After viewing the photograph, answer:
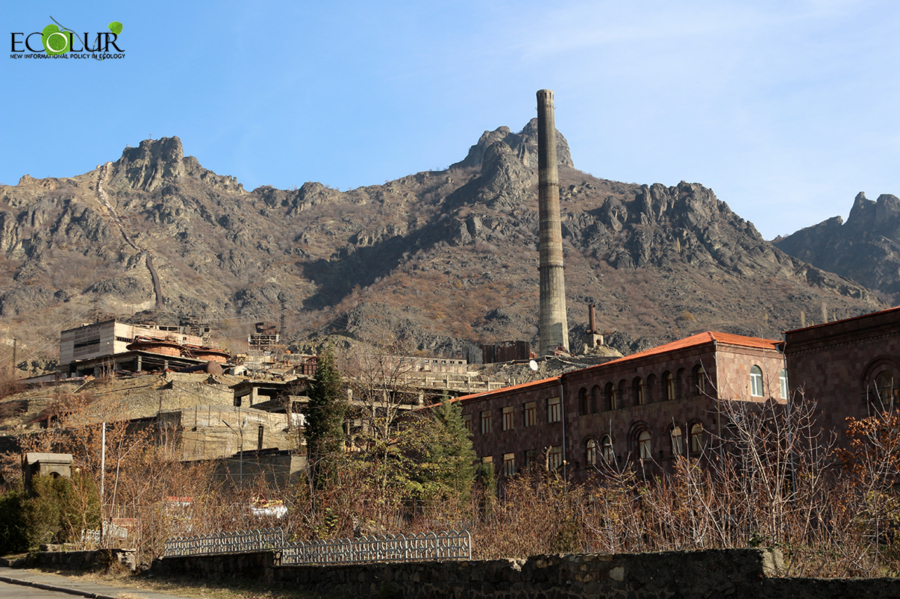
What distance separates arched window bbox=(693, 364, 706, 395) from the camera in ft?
139

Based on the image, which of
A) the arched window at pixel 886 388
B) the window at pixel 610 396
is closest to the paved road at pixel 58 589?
the arched window at pixel 886 388

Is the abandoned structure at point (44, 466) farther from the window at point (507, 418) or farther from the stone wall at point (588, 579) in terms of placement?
the window at point (507, 418)

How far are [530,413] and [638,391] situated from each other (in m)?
8.68

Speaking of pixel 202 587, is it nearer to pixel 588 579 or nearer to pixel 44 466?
pixel 588 579

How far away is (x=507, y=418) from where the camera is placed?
55.0m

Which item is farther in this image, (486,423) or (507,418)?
(486,423)

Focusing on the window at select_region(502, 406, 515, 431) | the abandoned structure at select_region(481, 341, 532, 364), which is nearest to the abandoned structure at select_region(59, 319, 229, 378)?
the abandoned structure at select_region(481, 341, 532, 364)

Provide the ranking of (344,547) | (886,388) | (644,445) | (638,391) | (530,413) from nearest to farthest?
1. (344,547)
2. (886,388)
3. (644,445)
4. (638,391)
5. (530,413)

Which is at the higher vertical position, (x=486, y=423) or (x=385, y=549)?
(x=486, y=423)

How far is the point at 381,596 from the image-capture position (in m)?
16.6

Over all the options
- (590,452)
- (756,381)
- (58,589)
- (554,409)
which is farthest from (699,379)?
(58,589)

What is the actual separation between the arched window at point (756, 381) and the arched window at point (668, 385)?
367cm

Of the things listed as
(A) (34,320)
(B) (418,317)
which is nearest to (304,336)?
(B) (418,317)

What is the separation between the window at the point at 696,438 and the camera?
4200 centimetres
